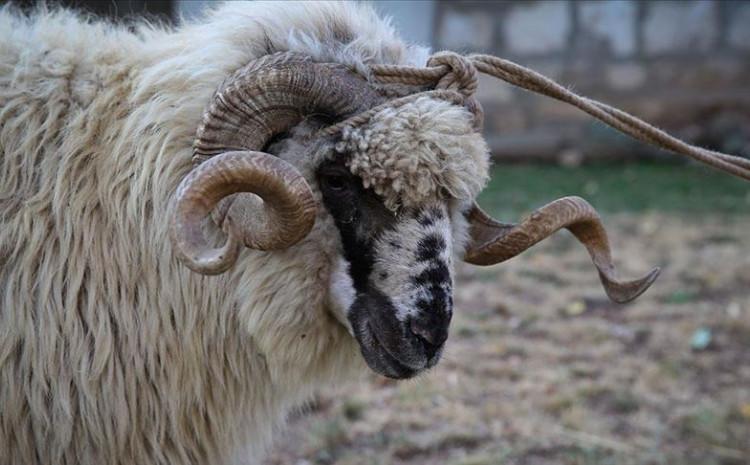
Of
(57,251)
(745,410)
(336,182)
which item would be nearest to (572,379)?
(745,410)

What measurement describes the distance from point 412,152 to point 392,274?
0.45 meters

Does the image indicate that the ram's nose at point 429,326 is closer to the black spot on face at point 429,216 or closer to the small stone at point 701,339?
the black spot on face at point 429,216

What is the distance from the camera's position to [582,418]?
204 inches

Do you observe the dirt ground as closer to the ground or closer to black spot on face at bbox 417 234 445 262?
the ground

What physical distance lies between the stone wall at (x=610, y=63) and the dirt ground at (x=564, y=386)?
5.62 m

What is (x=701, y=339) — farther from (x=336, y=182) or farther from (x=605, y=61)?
(x=605, y=61)

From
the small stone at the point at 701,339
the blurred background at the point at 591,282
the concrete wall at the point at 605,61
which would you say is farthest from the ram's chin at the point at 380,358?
the concrete wall at the point at 605,61

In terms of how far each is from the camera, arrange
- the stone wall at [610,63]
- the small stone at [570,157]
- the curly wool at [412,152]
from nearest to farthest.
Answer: the curly wool at [412,152]
the stone wall at [610,63]
the small stone at [570,157]

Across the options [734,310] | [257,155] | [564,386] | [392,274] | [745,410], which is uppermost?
[257,155]

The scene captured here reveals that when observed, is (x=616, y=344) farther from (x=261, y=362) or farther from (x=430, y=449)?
(x=261, y=362)

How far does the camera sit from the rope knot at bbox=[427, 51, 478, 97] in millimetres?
3264

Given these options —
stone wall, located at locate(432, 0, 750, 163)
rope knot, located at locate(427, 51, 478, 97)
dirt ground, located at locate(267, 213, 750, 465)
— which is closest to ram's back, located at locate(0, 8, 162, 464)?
rope knot, located at locate(427, 51, 478, 97)

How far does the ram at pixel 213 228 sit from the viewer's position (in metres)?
3.07

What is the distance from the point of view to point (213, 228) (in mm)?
3188
